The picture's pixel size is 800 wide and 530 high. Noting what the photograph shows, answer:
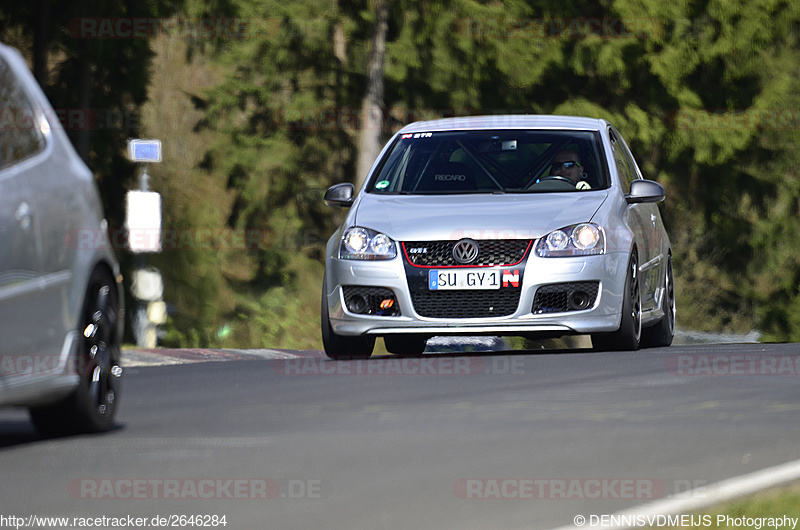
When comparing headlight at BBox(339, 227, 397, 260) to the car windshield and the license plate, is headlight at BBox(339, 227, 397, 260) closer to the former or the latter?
the license plate

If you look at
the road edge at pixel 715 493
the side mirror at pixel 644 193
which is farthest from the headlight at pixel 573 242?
the road edge at pixel 715 493

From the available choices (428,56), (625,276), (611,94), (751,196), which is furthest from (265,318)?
(625,276)

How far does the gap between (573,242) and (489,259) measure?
0.62m

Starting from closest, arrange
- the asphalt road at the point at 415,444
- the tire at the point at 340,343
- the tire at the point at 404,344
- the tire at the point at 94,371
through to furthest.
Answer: the asphalt road at the point at 415,444
the tire at the point at 94,371
the tire at the point at 340,343
the tire at the point at 404,344

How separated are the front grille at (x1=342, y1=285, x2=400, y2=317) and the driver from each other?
205 cm

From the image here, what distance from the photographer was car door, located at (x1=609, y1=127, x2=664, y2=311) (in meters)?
12.8

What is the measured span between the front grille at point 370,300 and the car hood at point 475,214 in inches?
16.2

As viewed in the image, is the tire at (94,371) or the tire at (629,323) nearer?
the tire at (94,371)

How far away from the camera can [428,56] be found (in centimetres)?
3180

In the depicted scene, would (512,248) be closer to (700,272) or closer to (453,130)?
(453,130)

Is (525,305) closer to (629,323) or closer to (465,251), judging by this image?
(465,251)

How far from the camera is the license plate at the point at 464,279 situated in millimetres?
11648

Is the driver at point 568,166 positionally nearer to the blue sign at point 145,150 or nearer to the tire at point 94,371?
the tire at point 94,371

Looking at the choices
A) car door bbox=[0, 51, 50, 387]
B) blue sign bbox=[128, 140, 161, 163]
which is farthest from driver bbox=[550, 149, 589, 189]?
blue sign bbox=[128, 140, 161, 163]
